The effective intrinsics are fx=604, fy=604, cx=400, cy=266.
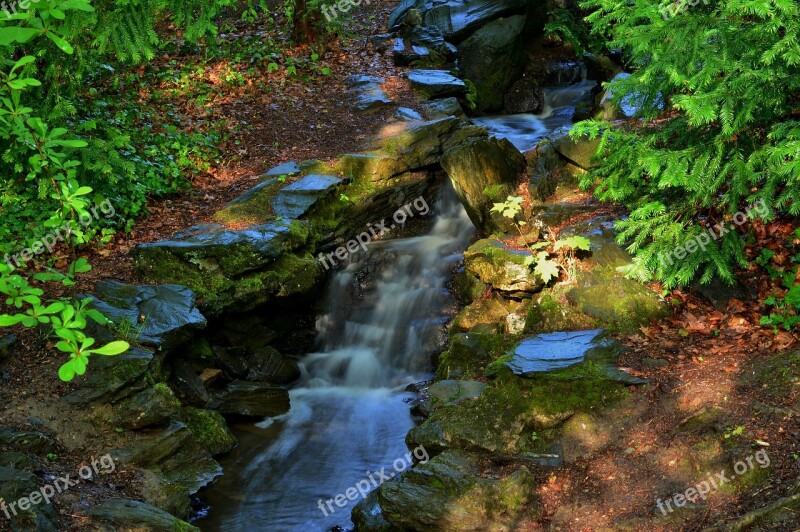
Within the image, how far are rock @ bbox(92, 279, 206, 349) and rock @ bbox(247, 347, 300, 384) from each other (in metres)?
1.32

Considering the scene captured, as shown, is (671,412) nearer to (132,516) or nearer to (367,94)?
(132,516)

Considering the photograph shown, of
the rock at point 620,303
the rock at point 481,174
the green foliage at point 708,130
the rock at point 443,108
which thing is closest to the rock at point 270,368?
the rock at point 481,174

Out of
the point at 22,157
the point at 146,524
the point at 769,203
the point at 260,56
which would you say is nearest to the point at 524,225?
the point at 769,203

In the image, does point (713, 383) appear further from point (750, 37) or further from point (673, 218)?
point (750, 37)

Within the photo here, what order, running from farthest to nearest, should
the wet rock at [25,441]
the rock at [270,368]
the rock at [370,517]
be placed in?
the rock at [270,368], the rock at [370,517], the wet rock at [25,441]

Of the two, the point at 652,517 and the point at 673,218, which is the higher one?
the point at 673,218

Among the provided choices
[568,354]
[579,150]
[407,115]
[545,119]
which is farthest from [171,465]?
[545,119]

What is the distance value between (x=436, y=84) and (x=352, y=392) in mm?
7478

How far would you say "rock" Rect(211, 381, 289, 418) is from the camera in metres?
7.74

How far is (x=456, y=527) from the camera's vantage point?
490cm

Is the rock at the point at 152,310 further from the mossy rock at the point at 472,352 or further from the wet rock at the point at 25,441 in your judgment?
the mossy rock at the point at 472,352

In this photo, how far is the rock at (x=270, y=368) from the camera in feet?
27.9

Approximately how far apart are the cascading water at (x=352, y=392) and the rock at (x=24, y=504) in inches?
71.2

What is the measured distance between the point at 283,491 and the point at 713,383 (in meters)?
4.48
